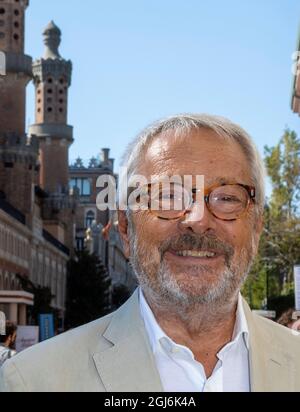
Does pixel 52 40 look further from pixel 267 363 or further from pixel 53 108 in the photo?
pixel 267 363

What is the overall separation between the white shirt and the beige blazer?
5 centimetres

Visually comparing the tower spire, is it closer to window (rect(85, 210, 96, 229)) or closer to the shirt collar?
window (rect(85, 210, 96, 229))

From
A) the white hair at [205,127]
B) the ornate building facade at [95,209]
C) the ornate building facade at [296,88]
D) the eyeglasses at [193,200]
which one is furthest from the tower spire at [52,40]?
the eyeglasses at [193,200]

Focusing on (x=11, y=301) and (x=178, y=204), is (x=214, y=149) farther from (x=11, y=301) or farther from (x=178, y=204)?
(x=11, y=301)

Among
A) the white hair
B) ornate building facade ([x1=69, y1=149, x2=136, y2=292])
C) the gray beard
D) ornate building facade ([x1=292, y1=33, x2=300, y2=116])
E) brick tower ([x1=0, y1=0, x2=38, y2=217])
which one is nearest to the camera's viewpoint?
the gray beard

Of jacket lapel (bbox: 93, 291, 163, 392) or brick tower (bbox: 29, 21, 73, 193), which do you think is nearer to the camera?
jacket lapel (bbox: 93, 291, 163, 392)

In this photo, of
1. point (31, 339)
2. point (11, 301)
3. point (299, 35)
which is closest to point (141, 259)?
point (31, 339)

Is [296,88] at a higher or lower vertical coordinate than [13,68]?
lower

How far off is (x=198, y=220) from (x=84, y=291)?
78504mm

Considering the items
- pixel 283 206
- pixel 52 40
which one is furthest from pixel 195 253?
pixel 52 40

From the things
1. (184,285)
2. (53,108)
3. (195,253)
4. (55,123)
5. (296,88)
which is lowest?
(184,285)

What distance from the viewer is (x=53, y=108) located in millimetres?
87812

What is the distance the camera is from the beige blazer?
3.30 m

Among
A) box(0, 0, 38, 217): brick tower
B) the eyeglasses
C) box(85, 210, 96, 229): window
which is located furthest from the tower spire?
the eyeglasses
